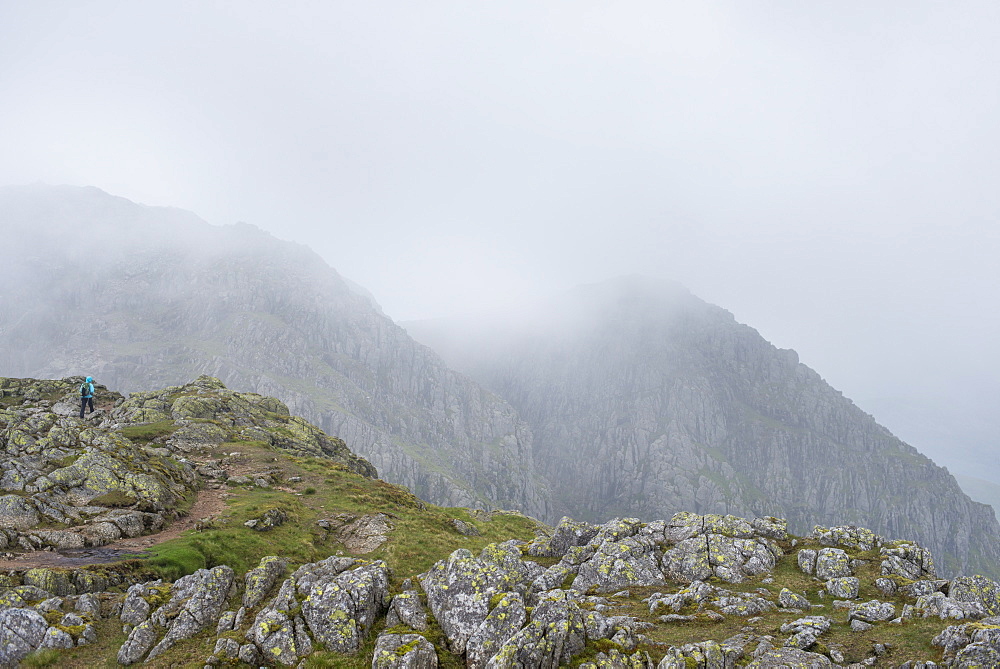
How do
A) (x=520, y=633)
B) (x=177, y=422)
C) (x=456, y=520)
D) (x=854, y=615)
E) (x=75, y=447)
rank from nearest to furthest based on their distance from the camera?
1. (x=520, y=633)
2. (x=854, y=615)
3. (x=75, y=447)
4. (x=456, y=520)
5. (x=177, y=422)

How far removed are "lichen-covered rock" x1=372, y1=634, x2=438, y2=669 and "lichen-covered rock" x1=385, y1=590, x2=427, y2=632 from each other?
1673mm

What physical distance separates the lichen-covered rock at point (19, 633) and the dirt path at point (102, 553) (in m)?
5.87

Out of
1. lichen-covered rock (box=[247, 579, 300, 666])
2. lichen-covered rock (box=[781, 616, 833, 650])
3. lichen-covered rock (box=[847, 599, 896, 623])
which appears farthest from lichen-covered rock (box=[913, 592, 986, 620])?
lichen-covered rock (box=[247, 579, 300, 666])

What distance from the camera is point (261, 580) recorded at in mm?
20672

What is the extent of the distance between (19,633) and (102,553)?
9722mm

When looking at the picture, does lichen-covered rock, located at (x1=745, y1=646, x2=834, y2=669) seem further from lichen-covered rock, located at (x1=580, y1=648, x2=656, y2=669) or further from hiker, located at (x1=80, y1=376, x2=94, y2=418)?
hiker, located at (x1=80, y1=376, x2=94, y2=418)

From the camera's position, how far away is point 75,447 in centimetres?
3525

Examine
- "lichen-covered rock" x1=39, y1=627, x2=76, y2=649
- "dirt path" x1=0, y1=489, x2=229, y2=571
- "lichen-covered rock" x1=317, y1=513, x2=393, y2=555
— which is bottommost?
"lichen-covered rock" x1=317, y1=513, x2=393, y2=555

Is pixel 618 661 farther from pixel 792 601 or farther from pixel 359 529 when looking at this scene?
pixel 359 529

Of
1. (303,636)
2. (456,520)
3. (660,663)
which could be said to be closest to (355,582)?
(303,636)

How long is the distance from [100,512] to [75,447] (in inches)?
387

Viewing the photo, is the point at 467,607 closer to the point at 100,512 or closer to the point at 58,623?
the point at 58,623

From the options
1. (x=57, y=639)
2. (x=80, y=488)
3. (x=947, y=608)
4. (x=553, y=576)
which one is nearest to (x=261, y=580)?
(x=57, y=639)

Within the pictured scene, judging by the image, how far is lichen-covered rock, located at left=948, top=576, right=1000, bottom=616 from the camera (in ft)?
60.0
